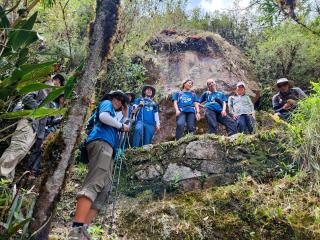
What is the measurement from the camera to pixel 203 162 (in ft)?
22.4

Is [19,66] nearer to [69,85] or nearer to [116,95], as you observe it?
[69,85]

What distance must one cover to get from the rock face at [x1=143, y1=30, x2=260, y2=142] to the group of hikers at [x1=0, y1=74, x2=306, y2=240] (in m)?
2.62

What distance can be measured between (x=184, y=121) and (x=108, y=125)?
3624 mm

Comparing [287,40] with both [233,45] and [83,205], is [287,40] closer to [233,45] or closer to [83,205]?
[233,45]

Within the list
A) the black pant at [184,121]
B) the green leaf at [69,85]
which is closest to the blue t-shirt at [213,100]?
the black pant at [184,121]

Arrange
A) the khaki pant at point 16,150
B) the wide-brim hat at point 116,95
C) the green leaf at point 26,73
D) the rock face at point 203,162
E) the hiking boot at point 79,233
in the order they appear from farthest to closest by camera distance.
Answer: the rock face at point 203,162 → the wide-brim hat at point 116,95 → the khaki pant at point 16,150 → the hiking boot at point 79,233 → the green leaf at point 26,73

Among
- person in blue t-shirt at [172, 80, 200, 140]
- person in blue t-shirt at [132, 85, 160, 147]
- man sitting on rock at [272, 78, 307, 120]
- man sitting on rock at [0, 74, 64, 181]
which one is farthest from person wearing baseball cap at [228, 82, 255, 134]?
man sitting on rock at [0, 74, 64, 181]

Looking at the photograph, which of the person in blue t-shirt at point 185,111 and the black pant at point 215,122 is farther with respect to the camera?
the black pant at point 215,122

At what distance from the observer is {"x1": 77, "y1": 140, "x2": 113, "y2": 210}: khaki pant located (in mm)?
4297

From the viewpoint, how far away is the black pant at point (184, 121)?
801 cm

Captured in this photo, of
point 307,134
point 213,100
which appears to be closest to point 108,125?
point 307,134

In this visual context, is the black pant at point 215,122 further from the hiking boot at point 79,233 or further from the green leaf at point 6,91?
the green leaf at point 6,91

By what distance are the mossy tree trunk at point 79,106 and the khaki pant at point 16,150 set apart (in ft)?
6.44

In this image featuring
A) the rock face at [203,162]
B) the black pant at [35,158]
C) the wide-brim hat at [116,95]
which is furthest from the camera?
the rock face at [203,162]
